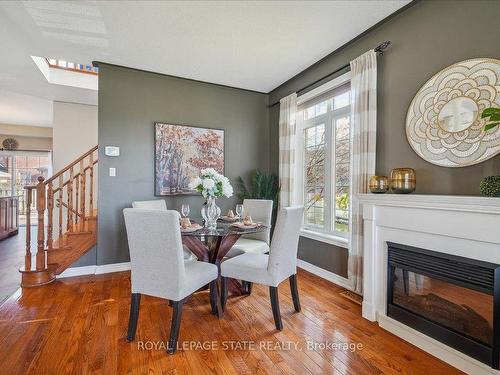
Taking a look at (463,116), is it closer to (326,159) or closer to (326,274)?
(326,159)

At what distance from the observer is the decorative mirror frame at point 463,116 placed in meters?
1.74

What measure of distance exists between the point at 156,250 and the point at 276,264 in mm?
930

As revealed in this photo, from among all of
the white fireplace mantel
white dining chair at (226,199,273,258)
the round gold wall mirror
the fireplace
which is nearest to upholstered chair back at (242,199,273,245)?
white dining chair at (226,199,273,258)

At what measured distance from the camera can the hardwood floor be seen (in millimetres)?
1655

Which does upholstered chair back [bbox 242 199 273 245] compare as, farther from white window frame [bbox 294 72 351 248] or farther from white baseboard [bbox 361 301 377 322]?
white baseboard [bbox 361 301 377 322]

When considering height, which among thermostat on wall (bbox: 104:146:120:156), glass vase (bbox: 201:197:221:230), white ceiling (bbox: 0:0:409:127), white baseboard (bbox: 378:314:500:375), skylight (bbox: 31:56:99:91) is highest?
skylight (bbox: 31:56:99:91)

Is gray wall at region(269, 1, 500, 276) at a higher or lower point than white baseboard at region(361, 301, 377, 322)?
higher

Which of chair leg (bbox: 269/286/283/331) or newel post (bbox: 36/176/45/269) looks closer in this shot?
chair leg (bbox: 269/286/283/331)

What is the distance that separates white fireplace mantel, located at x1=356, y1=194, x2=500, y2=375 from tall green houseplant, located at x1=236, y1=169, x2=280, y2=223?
6.15 feet

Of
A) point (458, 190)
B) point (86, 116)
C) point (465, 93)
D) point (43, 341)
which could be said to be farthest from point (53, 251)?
point (465, 93)

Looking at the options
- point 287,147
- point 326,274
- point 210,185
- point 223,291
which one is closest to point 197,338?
point 223,291

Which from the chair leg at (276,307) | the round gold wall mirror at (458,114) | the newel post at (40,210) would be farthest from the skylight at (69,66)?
the round gold wall mirror at (458,114)

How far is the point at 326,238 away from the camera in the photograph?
127 inches

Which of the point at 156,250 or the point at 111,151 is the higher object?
the point at 111,151
